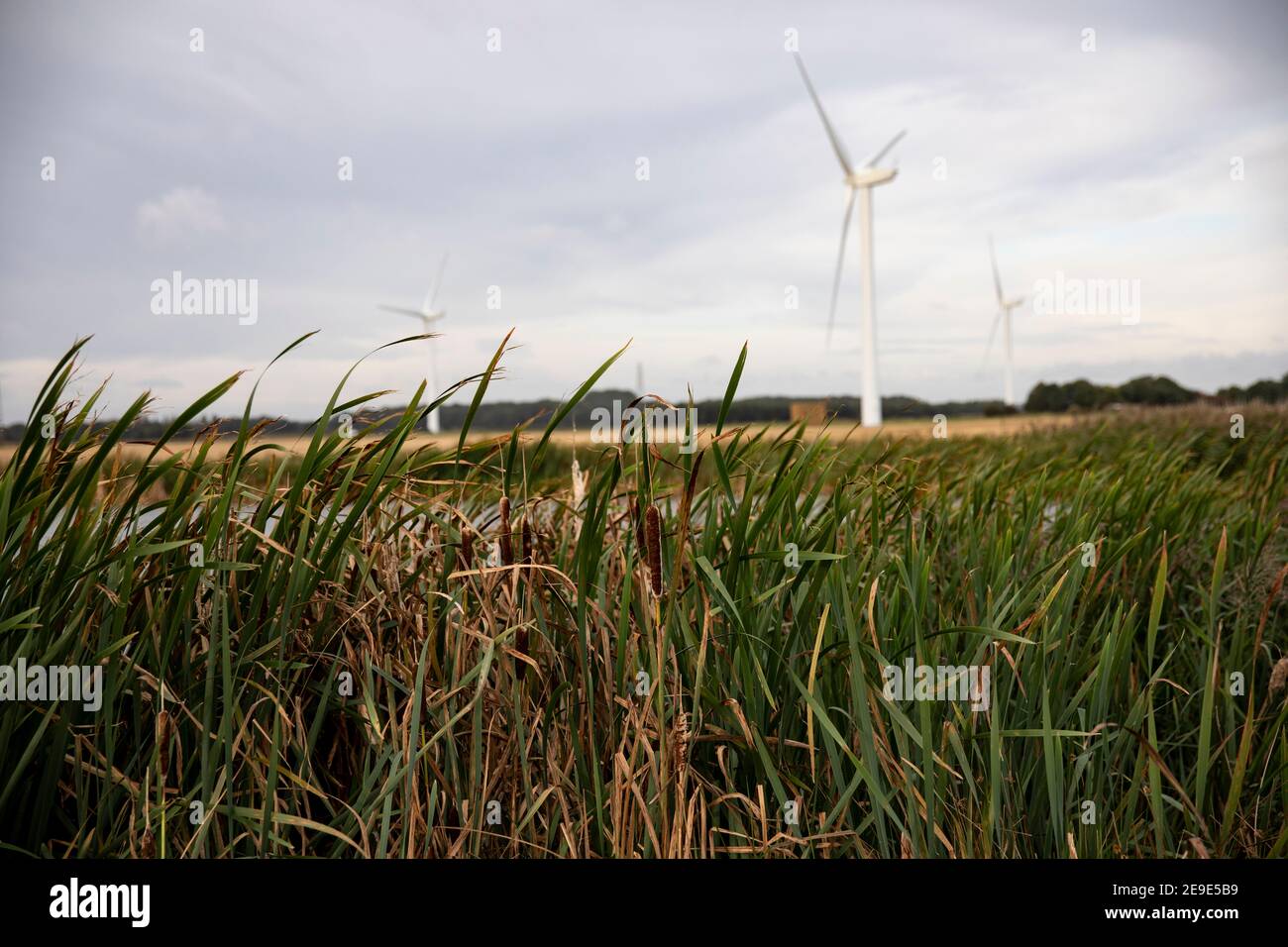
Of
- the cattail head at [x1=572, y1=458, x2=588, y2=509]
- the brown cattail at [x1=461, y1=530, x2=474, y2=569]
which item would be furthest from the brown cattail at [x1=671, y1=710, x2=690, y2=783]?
the cattail head at [x1=572, y1=458, x2=588, y2=509]

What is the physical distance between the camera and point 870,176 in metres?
33.3

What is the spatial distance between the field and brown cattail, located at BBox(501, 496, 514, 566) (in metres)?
0.01

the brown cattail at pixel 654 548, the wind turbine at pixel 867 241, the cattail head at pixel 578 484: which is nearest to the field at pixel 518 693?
the brown cattail at pixel 654 548

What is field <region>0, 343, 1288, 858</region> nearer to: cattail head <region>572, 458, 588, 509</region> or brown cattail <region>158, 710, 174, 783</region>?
brown cattail <region>158, 710, 174, 783</region>

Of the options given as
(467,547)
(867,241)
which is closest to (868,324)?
(867,241)

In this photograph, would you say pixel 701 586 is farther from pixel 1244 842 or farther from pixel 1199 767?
pixel 1244 842

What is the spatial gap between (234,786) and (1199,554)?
6.36 m

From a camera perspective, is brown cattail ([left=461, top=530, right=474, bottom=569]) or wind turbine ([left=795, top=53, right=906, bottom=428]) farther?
wind turbine ([left=795, top=53, right=906, bottom=428])

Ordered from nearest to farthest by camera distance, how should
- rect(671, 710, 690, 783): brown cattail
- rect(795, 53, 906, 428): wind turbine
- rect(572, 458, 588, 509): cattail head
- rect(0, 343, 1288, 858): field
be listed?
rect(671, 710, 690, 783): brown cattail, rect(0, 343, 1288, 858): field, rect(572, 458, 588, 509): cattail head, rect(795, 53, 906, 428): wind turbine

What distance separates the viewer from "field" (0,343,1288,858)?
285cm

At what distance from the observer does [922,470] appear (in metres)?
6.02

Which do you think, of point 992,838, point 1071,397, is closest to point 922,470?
point 992,838

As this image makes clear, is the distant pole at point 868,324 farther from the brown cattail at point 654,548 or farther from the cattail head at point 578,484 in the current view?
the brown cattail at point 654,548

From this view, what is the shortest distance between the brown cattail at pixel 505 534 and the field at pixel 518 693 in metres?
0.01
